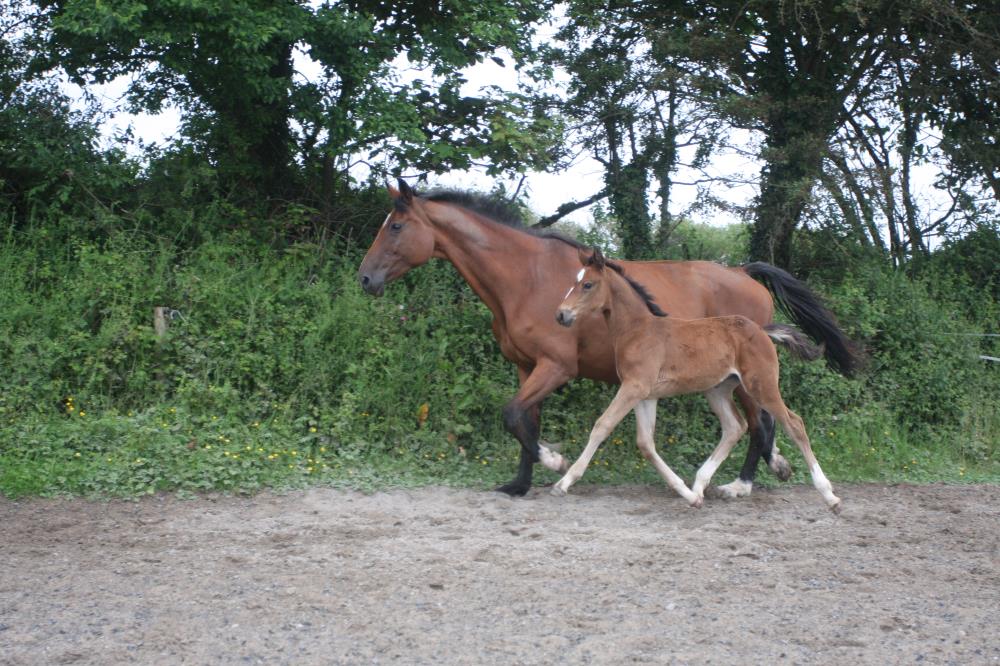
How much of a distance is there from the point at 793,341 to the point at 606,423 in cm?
179

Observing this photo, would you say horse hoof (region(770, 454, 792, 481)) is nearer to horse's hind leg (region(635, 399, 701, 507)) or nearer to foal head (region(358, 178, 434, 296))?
horse's hind leg (region(635, 399, 701, 507))

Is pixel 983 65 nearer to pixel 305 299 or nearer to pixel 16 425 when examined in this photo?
pixel 305 299

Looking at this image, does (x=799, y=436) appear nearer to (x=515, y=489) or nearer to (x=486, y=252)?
(x=515, y=489)

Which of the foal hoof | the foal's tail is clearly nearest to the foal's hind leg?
the foal's tail

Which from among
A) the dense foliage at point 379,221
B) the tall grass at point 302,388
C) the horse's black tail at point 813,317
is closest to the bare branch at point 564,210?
the dense foliage at point 379,221

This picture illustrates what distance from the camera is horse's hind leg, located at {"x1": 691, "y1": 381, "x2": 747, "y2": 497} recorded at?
796cm

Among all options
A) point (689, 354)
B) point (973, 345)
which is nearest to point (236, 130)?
point (689, 354)

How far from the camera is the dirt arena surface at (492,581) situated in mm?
4410

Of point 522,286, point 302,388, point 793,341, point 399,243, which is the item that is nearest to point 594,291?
point 522,286

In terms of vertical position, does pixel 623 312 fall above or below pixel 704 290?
below

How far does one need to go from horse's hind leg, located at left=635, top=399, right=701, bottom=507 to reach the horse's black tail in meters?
2.21

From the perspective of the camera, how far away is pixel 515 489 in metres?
7.84

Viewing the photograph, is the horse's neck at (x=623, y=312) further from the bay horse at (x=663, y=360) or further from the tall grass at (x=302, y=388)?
the tall grass at (x=302, y=388)

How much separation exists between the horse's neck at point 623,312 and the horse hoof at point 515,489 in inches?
53.3
